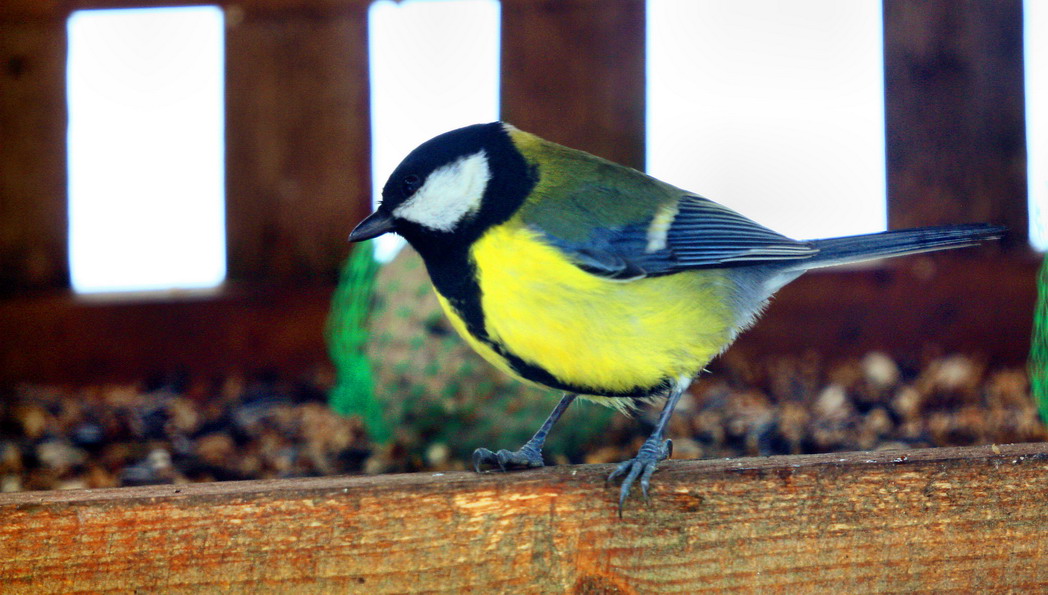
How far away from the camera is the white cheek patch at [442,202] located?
1.51 m

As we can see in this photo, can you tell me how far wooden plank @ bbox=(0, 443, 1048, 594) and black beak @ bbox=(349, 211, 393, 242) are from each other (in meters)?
0.40

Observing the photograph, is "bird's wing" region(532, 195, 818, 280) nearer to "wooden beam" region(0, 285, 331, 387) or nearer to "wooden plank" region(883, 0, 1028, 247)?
"wooden plank" region(883, 0, 1028, 247)

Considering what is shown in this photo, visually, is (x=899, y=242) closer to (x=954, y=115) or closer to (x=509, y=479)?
(x=509, y=479)

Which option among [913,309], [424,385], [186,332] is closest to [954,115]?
[913,309]

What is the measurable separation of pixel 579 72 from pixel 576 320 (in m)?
1.55

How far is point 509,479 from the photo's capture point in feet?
4.05

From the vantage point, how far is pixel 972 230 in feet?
5.02

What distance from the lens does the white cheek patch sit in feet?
4.97

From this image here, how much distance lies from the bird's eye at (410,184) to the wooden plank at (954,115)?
1.68 meters

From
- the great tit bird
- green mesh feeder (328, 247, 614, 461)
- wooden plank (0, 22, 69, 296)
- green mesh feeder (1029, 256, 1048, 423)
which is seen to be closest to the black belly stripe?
the great tit bird

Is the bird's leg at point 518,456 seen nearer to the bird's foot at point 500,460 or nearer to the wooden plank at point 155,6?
the bird's foot at point 500,460

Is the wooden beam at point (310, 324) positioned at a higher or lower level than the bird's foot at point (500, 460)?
higher

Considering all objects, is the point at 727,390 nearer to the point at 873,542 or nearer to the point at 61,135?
the point at 873,542

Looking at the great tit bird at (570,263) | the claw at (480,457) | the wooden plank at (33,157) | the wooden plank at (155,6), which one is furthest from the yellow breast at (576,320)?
the wooden plank at (33,157)
